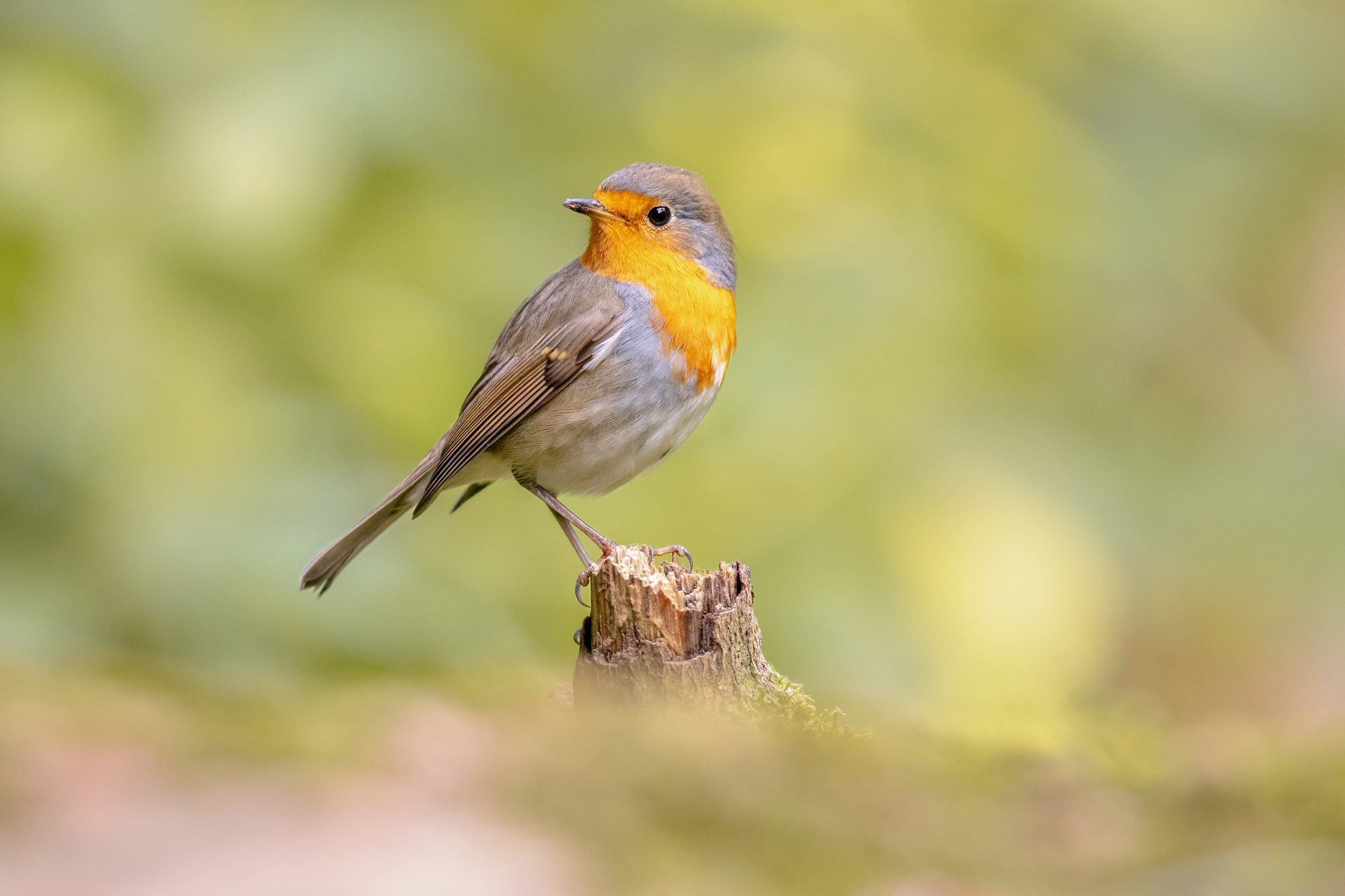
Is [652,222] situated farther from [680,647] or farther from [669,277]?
[680,647]

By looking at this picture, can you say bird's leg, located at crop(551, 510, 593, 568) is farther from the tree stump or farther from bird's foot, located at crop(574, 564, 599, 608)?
the tree stump

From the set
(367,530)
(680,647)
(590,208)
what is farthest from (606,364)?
(680,647)

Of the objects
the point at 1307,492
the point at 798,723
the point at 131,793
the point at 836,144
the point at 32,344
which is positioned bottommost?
the point at 131,793

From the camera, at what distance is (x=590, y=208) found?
3.70m

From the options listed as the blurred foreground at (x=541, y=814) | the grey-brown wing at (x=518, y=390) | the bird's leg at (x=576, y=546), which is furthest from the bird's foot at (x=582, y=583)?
the blurred foreground at (x=541, y=814)

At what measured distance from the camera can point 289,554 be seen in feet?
11.2

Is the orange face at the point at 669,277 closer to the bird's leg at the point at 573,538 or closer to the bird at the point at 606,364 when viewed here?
the bird at the point at 606,364

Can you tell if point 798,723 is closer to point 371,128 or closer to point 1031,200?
point 371,128

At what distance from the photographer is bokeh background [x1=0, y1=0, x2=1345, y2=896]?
2.63 metres

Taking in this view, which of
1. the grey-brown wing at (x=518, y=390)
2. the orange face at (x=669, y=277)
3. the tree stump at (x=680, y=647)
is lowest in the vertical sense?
the tree stump at (x=680, y=647)

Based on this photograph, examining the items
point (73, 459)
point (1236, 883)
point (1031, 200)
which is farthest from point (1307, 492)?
point (73, 459)

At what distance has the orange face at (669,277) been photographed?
12.2 ft

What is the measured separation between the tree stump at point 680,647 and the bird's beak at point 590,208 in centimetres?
126

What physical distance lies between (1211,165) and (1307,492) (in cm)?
143
